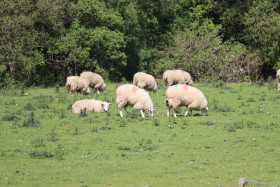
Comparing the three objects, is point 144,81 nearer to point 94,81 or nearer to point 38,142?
point 94,81

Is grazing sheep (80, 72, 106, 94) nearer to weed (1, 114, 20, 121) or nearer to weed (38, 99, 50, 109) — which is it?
weed (38, 99, 50, 109)

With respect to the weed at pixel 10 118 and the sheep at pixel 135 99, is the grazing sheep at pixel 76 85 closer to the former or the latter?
the sheep at pixel 135 99

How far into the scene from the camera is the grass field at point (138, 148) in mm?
9961

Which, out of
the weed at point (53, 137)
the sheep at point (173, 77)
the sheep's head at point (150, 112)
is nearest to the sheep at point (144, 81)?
the sheep at point (173, 77)

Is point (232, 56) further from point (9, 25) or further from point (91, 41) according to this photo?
point (9, 25)

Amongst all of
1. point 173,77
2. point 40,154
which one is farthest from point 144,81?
point 40,154

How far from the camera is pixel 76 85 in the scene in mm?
25797

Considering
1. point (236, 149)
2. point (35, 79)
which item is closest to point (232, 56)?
point (35, 79)

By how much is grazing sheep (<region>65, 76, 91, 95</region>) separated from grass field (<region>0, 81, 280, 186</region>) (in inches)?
199

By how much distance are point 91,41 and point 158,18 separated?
12.0 meters

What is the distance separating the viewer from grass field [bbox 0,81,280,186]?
392 inches

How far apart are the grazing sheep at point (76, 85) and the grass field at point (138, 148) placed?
505 centimetres

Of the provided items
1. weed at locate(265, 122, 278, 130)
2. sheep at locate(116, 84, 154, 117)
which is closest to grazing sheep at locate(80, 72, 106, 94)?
sheep at locate(116, 84, 154, 117)

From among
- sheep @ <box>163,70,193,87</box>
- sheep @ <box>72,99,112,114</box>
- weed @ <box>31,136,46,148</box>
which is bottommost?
weed @ <box>31,136,46,148</box>
